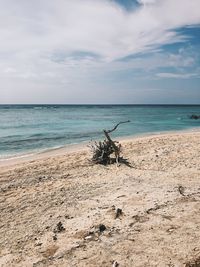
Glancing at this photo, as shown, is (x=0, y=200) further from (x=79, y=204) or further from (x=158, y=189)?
(x=158, y=189)

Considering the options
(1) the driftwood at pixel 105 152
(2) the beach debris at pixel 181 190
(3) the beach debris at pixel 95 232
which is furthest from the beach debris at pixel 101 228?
(1) the driftwood at pixel 105 152

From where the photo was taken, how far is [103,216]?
7328 millimetres

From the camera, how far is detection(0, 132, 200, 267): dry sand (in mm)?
5707

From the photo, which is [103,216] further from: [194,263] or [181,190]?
[181,190]

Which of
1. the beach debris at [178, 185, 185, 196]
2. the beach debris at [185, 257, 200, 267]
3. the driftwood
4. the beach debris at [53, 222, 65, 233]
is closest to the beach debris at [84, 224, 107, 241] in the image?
the beach debris at [53, 222, 65, 233]

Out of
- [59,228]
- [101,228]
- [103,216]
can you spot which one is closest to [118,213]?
[103,216]

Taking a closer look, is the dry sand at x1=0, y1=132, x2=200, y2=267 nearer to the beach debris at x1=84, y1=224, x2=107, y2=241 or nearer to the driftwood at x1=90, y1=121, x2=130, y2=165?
the beach debris at x1=84, y1=224, x2=107, y2=241

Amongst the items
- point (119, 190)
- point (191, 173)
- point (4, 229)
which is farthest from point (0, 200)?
point (191, 173)

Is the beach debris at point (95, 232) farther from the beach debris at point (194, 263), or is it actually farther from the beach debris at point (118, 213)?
the beach debris at point (194, 263)

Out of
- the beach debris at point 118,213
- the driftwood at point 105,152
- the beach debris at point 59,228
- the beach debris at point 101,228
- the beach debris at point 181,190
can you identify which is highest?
the driftwood at point 105,152

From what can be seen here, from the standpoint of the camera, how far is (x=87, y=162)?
1383cm

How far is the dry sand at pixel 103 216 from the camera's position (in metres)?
5.71

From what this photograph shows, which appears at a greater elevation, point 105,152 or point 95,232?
point 105,152

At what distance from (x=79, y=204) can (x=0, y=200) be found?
2.34 metres
